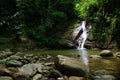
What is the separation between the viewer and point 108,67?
9320 mm

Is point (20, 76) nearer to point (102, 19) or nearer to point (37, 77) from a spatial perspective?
point (37, 77)

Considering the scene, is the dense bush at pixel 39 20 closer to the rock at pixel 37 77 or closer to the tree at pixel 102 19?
the tree at pixel 102 19

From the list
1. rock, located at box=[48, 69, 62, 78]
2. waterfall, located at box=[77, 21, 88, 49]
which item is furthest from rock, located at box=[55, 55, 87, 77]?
waterfall, located at box=[77, 21, 88, 49]

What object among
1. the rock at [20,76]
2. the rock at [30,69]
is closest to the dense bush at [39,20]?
the rock at [30,69]

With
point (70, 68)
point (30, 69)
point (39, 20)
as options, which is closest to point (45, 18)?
point (39, 20)

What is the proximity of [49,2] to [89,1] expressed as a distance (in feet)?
15.1

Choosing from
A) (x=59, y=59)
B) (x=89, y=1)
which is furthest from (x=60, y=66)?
(x=89, y=1)

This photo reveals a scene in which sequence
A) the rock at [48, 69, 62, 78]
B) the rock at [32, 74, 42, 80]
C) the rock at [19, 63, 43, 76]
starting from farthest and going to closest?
the rock at [19, 63, 43, 76] < the rock at [48, 69, 62, 78] < the rock at [32, 74, 42, 80]

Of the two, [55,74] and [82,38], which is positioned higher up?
[55,74]

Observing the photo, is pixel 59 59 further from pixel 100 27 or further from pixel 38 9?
pixel 38 9

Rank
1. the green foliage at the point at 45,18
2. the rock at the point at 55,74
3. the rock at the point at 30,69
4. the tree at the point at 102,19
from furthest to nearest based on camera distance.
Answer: the green foliage at the point at 45,18, the tree at the point at 102,19, the rock at the point at 30,69, the rock at the point at 55,74

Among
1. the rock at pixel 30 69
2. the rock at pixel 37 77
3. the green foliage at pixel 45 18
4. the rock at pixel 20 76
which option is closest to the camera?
the rock at pixel 20 76

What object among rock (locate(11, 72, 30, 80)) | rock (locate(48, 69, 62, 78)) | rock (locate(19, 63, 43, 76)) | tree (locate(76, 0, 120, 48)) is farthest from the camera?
tree (locate(76, 0, 120, 48))

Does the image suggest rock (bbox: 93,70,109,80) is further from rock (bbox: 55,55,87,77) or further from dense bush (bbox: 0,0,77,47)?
dense bush (bbox: 0,0,77,47)
